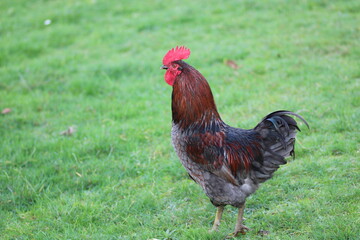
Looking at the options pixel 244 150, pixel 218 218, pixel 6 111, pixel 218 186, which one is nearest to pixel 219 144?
pixel 244 150

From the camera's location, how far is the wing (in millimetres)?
4035

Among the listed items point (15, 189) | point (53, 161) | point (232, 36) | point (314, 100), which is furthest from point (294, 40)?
point (15, 189)

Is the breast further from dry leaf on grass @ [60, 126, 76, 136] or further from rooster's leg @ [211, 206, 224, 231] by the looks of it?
dry leaf on grass @ [60, 126, 76, 136]

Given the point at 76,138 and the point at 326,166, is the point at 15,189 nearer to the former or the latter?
the point at 76,138

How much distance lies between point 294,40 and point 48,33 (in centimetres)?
577

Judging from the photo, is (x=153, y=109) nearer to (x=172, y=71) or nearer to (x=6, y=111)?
(x=6, y=111)

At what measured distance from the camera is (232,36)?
30.5 ft

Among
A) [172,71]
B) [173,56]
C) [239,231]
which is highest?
[173,56]

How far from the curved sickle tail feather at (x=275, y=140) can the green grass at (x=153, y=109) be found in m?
0.57

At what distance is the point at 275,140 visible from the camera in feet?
13.2

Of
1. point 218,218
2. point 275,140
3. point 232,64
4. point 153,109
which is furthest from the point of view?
point 232,64

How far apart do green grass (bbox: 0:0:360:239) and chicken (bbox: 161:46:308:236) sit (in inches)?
19.6

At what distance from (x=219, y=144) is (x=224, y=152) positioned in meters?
0.09

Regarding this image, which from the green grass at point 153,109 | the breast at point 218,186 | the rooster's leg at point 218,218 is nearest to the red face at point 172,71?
the breast at point 218,186
